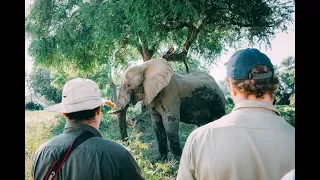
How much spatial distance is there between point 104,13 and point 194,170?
1.46 metres

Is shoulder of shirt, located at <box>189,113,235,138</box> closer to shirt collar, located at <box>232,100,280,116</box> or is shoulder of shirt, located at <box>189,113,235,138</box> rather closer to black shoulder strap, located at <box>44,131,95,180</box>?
shirt collar, located at <box>232,100,280,116</box>

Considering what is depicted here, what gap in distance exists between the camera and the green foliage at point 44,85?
226 cm

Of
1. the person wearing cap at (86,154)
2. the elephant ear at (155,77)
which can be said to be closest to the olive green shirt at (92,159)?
the person wearing cap at (86,154)

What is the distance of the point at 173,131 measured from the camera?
8.57 ft

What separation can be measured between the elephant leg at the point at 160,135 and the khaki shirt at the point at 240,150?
127 cm

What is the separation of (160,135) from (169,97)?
33 cm

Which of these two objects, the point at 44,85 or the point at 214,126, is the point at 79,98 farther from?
the point at 44,85

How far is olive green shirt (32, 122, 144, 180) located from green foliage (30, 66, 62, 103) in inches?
40.5

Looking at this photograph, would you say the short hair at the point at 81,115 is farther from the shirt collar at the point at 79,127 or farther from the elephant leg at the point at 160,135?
the elephant leg at the point at 160,135

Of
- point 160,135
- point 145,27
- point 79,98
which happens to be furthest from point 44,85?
point 79,98

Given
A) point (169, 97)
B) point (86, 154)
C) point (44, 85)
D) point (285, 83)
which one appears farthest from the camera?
point (169, 97)

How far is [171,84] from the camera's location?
2.75 m

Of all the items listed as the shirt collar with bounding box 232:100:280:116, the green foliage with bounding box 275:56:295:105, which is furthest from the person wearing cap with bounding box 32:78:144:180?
the green foliage with bounding box 275:56:295:105
